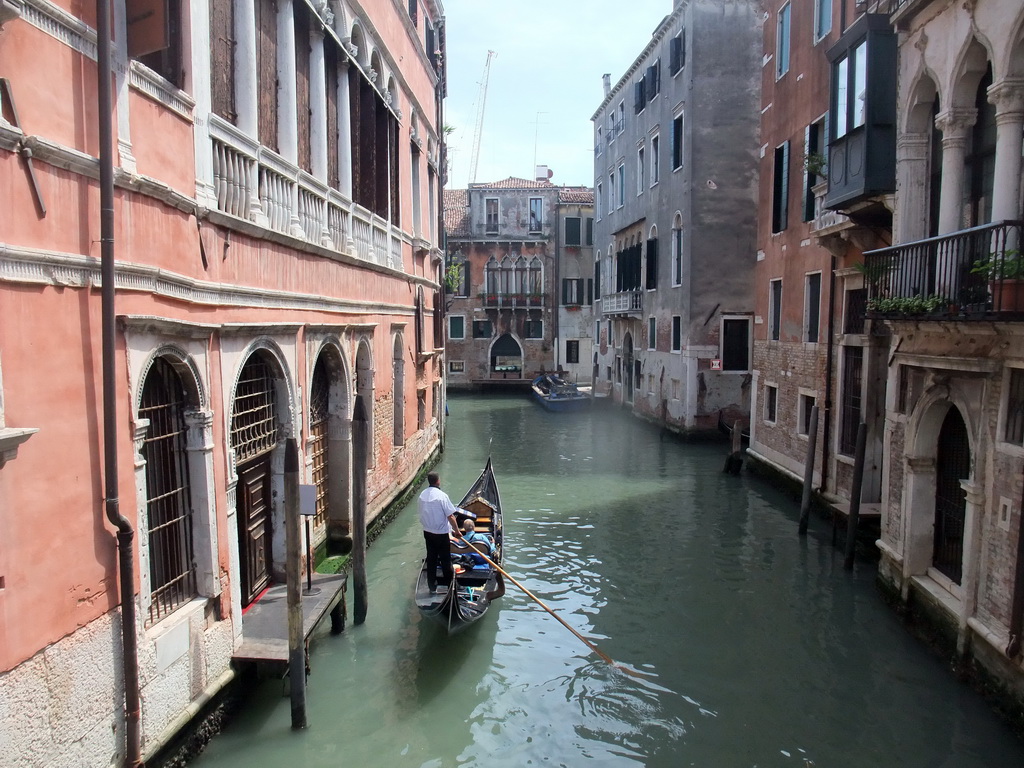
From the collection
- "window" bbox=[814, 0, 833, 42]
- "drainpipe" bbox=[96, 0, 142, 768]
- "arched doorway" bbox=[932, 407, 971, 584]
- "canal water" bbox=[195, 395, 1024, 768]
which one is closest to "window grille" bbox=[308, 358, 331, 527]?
"canal water" bbox=[195, 395, 1024, 768]

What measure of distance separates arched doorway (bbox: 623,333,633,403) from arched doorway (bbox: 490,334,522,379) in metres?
8.38

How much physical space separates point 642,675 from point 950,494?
318cm

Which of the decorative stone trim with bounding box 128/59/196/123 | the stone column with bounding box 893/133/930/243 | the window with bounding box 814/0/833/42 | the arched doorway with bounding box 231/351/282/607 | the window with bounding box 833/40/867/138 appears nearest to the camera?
the decorative stone trim with bounding box 128/59/196/123

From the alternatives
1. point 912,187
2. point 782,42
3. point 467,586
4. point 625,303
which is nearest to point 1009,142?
point 912,187

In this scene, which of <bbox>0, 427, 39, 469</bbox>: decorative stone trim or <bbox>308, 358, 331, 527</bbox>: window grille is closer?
<bbox>0, 427, 39, 469</bbox>: decorative stone trim

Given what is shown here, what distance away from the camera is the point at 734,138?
57.2 ft

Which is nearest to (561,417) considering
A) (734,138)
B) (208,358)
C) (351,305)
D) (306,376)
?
(734,138)

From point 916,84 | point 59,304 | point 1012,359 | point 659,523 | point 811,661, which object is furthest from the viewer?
point 659,523

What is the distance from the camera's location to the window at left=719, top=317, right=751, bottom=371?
57.0 ft

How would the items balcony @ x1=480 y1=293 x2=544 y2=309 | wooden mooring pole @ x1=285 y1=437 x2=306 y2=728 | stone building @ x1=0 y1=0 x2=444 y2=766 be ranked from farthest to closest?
A: balcony @ x1=480 y1=293 x2=544 y2=309, wooden mooring pole @ x1=285 y1=437 x2=306 y2=728, stone building @ x1=0 y1=0 x2=444 y2=766

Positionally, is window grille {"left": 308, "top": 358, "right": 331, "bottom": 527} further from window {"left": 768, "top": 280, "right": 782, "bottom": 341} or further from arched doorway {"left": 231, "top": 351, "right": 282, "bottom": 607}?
window {"left": 768, "top": 280, "right": 782, "bottom": 341}

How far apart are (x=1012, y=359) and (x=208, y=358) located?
17.5 ft

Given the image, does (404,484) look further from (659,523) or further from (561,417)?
(561,417)

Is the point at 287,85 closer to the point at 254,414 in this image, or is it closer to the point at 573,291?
the point at 254,414
